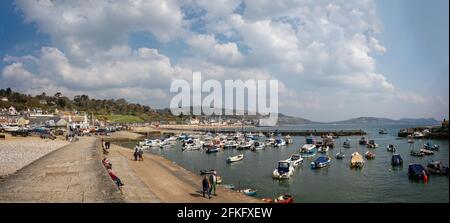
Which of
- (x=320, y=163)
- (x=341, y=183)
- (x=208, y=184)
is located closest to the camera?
(x=208, y=184)

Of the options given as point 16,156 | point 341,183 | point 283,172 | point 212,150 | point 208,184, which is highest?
point 16,156

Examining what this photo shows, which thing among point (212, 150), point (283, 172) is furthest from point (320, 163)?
point (212, 150)

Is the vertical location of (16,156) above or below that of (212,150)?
above

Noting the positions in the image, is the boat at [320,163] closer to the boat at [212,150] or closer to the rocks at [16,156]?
the boat at [212,150]

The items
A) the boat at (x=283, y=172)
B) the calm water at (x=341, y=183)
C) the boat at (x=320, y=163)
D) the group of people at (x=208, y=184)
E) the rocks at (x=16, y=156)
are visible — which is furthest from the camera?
the boat at (x=320, y=163)

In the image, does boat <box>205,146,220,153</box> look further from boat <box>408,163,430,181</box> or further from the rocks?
boat <box>408,163,430,181</box>

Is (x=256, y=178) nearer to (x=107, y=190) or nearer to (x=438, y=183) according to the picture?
(x=438, y=183)

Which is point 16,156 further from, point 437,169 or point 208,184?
point 437,169

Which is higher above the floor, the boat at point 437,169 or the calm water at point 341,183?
the boat at point 437,169

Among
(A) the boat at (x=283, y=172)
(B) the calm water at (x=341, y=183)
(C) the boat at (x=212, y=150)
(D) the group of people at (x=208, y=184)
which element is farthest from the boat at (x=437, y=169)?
(C) the boat at (x=212, y=150)

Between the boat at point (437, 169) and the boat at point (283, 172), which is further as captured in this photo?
the boat at point (437, 169)

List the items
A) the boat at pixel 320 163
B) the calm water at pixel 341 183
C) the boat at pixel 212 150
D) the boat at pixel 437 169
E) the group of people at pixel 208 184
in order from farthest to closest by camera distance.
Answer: the boat at pixel 212 150 → the boat at pixel 320 163 → the boat at pixel 437 169 → the calm water at pixel 341 183 → the group of people at pixel 208 184

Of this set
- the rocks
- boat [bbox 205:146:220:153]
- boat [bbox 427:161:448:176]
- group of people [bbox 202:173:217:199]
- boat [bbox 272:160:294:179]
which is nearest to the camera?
group of people [bbox 202:173:217:199]

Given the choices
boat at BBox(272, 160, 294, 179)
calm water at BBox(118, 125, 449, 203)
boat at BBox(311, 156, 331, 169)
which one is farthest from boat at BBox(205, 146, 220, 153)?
boat at BBox(272, 160, 294, 179)
